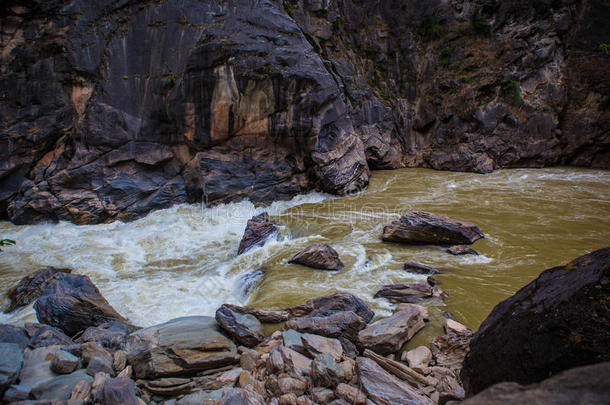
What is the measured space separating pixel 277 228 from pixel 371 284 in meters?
4.47

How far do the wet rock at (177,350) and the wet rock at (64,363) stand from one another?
542mm

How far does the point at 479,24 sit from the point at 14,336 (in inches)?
A: 1034

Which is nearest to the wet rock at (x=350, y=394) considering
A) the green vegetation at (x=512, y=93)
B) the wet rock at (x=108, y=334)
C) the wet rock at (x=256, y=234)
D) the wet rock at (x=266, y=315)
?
the wet rock at (x=266, y=315)

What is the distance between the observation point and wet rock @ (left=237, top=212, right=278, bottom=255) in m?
9.20

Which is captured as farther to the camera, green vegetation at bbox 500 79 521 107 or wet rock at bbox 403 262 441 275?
green vegetation at bbox 500 79 521 107

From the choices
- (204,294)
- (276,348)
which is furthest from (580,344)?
(204,294)

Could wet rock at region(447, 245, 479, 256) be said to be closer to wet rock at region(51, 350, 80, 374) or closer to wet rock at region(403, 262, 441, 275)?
wet rock at region(403, 262, 441, 275)

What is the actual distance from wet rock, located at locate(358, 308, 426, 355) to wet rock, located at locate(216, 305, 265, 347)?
145 cm

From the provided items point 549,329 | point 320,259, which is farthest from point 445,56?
point 549,329

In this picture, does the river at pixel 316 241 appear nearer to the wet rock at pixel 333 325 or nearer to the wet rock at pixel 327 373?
the wet rock at pixel 333 325

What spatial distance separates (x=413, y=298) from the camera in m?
5.49

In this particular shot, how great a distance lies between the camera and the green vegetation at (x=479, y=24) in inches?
794

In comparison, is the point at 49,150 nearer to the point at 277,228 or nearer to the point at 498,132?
the point at 277,228

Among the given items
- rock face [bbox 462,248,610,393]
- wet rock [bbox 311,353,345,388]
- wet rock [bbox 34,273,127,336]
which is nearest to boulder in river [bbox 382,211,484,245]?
wet rock [bbox 311,353,345,388]
